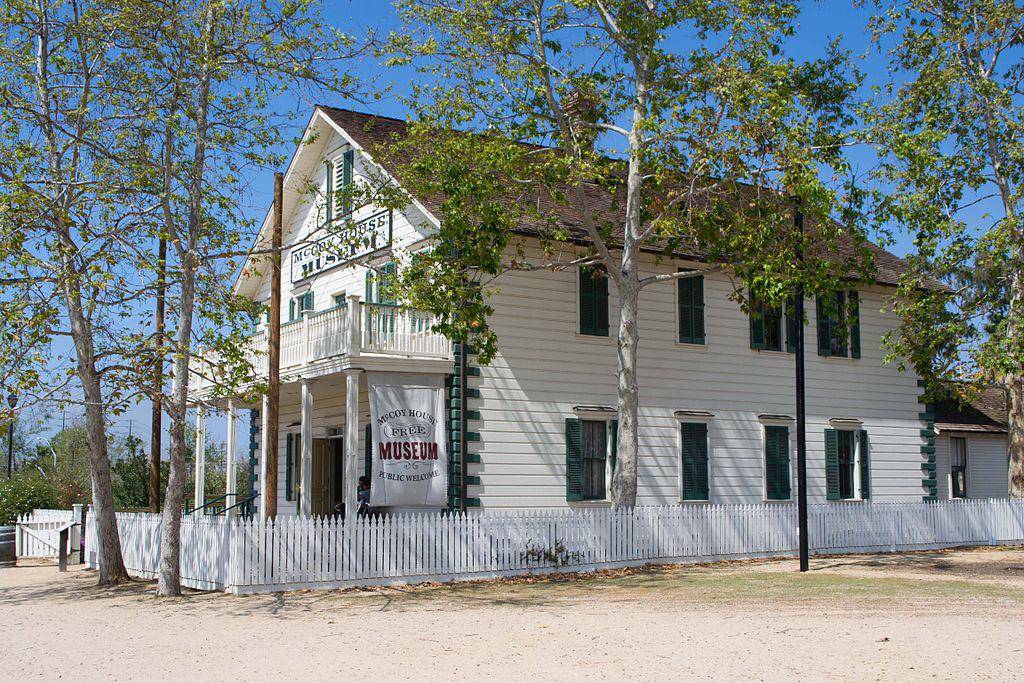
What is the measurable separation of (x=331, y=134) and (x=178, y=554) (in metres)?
11.4

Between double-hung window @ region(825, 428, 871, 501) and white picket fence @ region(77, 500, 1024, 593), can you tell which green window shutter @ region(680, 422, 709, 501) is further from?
double-hung window @ region(825, 428, 871, 501)

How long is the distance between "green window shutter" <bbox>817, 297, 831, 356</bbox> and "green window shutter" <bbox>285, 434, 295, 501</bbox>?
12.6 metres

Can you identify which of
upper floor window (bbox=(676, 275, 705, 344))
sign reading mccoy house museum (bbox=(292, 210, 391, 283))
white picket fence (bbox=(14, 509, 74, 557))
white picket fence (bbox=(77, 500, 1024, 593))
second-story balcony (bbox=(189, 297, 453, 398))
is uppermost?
sign reading mccoy house museum (bbox=(292, 210, 391, 283))

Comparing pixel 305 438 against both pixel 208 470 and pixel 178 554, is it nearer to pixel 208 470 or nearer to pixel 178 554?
pixel 178 554

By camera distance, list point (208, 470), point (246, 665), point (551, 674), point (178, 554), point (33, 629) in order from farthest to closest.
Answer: point (208, 470) < point (178, 554) < point (33, 629) < point (246, 665) < point (551, 674)

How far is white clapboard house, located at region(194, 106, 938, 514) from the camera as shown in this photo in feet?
68.1

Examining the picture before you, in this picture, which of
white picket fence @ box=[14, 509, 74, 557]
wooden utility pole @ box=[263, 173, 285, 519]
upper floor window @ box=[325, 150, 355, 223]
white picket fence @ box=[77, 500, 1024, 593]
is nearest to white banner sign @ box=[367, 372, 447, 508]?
white picket fence @ box=[77, 500, 1024, 593]

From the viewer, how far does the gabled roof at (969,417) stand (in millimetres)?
31938

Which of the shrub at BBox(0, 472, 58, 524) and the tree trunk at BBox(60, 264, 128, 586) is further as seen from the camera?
the shrub at BBox(0, 472, 58, 524)

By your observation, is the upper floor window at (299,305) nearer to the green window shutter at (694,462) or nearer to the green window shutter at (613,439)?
the green window shutter at (613,439)

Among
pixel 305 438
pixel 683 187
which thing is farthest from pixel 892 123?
pixel 305 438

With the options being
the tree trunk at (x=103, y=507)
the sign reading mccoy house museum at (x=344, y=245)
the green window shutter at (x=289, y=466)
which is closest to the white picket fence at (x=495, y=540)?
the tree trunk at (x=103, y=507)

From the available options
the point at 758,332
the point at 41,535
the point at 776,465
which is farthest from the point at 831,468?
the point at 41,535

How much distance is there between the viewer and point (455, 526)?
60.8 feet
